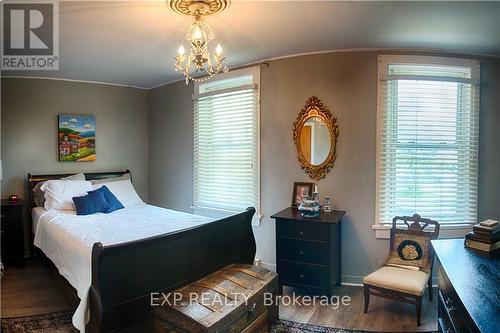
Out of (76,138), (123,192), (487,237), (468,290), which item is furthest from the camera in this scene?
(76,138)

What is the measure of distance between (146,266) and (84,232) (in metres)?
0.98

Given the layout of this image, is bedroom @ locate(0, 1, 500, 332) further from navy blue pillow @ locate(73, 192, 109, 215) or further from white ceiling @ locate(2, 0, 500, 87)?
navy blue pillow @ locate(73, 192, 109, 215)

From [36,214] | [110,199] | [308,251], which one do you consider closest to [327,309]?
[308,251]

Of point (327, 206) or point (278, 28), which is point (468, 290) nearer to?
point (327, 206)

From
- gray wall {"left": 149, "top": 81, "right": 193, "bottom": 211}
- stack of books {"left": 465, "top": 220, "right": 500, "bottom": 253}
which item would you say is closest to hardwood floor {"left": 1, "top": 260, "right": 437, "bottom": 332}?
stack of books {"left": 465, "top": 220, "right": 500, "bottom": 253}

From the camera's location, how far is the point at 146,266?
2.17 metres

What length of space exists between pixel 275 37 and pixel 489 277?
241 centimetres

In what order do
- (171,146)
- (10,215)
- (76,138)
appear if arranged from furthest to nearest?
(171,146)
(76,138)
(10,215)

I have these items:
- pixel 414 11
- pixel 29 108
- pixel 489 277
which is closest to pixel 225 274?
pixel 489 277

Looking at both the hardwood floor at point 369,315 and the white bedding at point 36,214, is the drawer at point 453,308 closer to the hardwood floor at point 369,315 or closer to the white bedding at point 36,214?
the hardwood floor at point 369,315

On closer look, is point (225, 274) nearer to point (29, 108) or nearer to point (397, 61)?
point (397, 61)

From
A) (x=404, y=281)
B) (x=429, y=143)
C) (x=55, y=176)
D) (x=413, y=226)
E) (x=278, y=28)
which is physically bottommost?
(x=404, y=281)

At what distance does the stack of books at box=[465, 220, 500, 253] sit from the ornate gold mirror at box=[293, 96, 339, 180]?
1.73 m

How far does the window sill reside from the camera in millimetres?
3283
